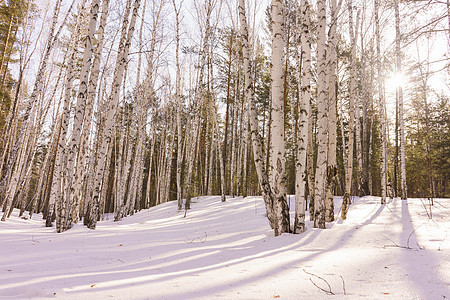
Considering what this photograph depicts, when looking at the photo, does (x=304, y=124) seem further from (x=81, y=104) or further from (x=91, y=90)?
(x=91, y=90)

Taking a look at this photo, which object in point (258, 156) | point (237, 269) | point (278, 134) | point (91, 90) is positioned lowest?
point (237, 269)

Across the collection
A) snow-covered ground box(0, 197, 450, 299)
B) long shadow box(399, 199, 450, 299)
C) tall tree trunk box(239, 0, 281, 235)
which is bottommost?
snow-covered ground box(0, 197, 450, 299)

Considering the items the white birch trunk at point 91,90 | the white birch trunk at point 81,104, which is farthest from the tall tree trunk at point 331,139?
the white birch trunk at point 91,90

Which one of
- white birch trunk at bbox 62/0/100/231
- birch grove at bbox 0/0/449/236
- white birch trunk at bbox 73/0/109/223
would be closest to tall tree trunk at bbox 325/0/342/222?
birch grove at bbox 0/0/449/236

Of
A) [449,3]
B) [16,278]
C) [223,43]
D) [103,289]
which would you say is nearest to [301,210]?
[103,289]

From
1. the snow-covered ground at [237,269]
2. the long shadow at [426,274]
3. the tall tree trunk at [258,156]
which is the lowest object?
the snow-covered ground at [237,269]

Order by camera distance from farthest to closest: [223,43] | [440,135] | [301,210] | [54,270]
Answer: [440,135] < [223,43] < [301,210] < [54,270]

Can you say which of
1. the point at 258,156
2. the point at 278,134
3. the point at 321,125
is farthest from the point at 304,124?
the point at 258,156

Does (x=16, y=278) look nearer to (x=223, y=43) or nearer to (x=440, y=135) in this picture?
(x=223, y=43)

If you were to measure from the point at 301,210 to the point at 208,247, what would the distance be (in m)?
1.91

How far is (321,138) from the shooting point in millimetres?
5164

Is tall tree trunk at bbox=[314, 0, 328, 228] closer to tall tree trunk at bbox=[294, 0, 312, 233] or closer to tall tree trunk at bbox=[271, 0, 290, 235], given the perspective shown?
tall tree trunk at bbox=[294, 0, 312, 233]

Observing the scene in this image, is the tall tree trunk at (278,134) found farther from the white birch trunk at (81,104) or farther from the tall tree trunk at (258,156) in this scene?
the white birch trunk at (81,104)

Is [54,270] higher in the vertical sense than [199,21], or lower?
lower
